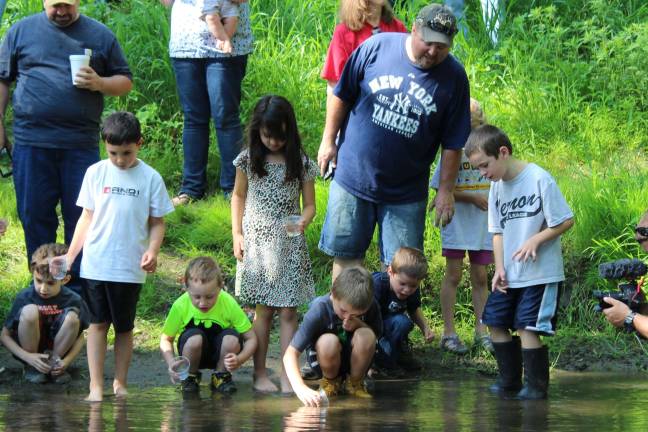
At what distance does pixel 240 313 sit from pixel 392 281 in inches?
35.2

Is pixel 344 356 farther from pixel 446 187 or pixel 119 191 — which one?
pixel 119 191

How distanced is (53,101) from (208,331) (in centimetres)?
177

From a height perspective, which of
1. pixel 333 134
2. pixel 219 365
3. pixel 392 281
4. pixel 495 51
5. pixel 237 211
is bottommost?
pixel 219 365

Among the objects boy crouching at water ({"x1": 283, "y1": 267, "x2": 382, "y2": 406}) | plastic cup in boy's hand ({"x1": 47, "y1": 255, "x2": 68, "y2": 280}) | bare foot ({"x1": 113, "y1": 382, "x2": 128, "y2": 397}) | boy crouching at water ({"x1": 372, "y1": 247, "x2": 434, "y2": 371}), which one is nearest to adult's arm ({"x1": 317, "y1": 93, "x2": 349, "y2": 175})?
boy crouching at water ({"x1": 372, "y1": 247, "x2": 434, "y2": 371})

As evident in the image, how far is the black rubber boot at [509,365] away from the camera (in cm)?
663

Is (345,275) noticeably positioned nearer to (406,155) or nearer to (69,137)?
(406,155)

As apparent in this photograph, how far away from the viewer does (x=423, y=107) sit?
6641 millimetres

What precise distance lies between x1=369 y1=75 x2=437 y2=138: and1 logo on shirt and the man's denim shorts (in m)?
0.47

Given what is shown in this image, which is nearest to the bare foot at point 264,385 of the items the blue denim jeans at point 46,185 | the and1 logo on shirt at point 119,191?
the and1 logo on shirt at point 119,191

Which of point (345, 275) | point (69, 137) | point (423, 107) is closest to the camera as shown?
point (345, 275)

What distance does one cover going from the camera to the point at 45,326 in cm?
689

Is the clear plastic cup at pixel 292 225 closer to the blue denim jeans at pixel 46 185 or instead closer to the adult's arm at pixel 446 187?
the adult's arm at pixel 446 187

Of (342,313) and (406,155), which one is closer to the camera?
(342,313)

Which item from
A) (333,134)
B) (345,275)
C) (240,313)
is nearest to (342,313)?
(345,275)
